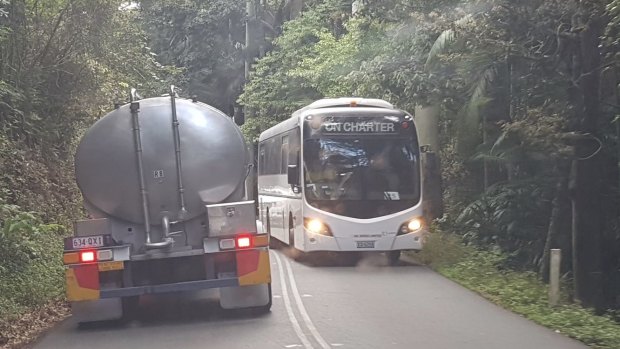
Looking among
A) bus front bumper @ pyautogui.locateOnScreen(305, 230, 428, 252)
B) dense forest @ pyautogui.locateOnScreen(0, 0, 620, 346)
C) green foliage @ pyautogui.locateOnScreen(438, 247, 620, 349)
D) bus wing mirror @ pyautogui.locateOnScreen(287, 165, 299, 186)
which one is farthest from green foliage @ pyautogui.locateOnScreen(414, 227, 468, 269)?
bus wing mirror @ pyautogui.locateOnScreen(287, 165, 299, 186)

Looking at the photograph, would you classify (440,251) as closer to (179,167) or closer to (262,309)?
(262,309)

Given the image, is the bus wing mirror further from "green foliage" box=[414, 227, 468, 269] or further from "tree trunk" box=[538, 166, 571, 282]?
"tree trunk" box=[538, 166, 571, 282]

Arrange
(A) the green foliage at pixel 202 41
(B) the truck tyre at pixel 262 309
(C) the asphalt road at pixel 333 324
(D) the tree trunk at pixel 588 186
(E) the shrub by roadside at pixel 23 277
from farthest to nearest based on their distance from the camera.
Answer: (A) the green foliage at pixel 202 41
(D) the tree trunk at pixel 588 186
(B) the truck tyre at pixel 262 309
(E) the shrub by roadside at pixel 23 277
(C) the asphalt road at pixel 333 324

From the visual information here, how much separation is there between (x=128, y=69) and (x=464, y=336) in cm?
1472

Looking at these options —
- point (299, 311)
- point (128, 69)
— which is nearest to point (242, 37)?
point (128, 69)

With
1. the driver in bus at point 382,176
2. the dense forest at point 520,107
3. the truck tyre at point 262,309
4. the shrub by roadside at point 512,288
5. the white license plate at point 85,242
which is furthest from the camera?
the driver in bus at point 382,176

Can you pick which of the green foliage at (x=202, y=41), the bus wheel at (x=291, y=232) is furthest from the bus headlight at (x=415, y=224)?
the green foliage at (x=202, y=41)

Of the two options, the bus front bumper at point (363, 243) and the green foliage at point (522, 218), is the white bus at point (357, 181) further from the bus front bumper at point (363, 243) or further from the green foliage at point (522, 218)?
the green foliage at point (522, 218)

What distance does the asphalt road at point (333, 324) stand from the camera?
32.8 ft

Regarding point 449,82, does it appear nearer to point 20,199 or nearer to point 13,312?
point 20,199

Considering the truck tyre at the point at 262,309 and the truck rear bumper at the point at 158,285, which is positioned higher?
the truck rear bumper at the point at 158,285

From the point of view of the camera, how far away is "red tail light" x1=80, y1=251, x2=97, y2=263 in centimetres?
1111

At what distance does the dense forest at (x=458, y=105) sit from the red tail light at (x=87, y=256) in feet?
4.55

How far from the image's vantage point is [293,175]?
17672mm
